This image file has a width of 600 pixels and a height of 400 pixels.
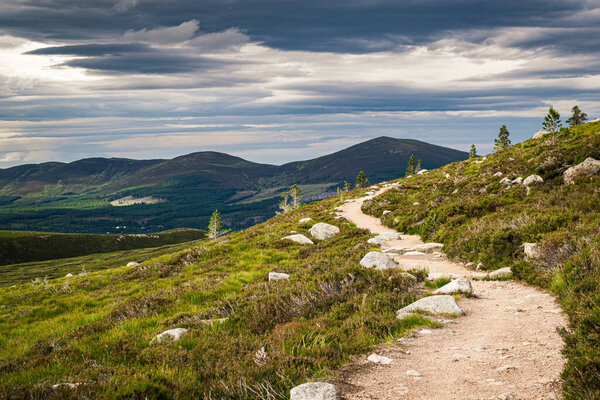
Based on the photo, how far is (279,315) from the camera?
8.99m

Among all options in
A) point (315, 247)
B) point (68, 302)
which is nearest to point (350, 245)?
point (315, 247)

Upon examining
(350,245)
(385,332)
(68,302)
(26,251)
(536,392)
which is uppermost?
(536,392)

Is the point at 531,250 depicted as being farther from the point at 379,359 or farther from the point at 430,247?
the point at 379,359

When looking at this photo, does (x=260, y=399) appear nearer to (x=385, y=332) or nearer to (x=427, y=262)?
(x=385, y=332)

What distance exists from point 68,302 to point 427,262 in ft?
57.5

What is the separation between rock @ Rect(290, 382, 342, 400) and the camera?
470 cm

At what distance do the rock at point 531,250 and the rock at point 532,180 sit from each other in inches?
415

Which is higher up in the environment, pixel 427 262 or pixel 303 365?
pixel 303 365

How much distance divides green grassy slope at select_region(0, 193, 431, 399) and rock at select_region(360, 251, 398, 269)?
4.35ft

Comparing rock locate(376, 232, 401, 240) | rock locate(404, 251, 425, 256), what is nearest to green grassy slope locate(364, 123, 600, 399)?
rock locate(404, 251, 425, 256)

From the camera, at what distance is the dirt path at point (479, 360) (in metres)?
4.81

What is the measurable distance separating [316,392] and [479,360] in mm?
3064

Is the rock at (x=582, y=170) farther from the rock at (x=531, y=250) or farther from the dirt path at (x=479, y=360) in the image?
the dirt path at (x=479, y=360)

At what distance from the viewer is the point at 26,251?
596 feet
